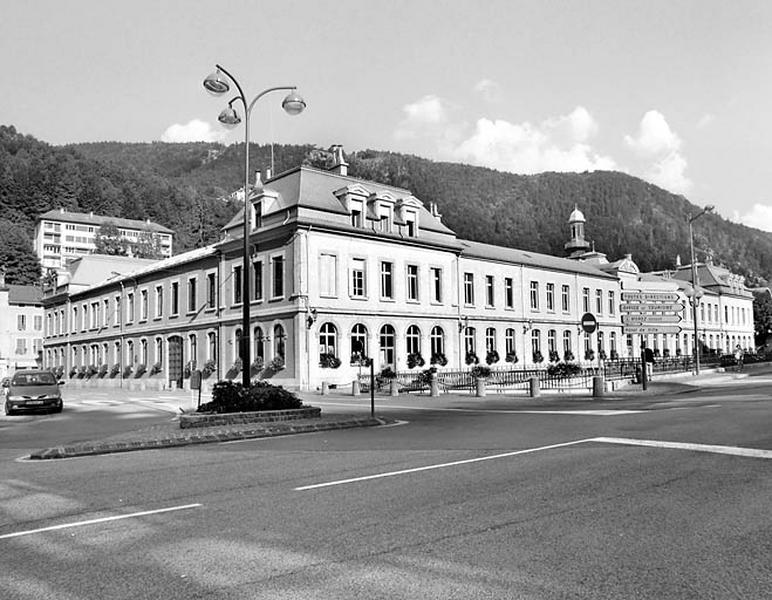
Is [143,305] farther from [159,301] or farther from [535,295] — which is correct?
[535,295]

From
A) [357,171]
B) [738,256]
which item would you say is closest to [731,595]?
[357,171]

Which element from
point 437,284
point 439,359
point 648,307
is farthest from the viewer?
point 437,284

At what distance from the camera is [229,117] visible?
18578mm

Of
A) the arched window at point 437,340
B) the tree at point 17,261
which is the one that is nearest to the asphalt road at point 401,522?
the arched window at point 437,340

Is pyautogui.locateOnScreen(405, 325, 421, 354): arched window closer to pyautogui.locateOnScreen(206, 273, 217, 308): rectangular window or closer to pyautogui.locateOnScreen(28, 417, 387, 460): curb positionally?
pyautogui.locateOnScreen(206, 273, 217, 308): rectangular window

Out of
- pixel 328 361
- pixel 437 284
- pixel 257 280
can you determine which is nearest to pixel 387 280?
pixel 437 284

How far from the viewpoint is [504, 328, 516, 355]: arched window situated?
50875 mm

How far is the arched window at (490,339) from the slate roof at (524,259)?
5.57 m

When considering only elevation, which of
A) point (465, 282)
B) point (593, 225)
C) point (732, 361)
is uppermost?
point (593, 225)

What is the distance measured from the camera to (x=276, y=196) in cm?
4122

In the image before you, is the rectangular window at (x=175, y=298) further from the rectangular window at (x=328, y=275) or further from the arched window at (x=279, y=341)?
the rectangular window at (x=328, y=275)

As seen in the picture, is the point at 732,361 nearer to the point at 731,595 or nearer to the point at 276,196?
the point at 276,196

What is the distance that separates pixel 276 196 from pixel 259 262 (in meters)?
4.36

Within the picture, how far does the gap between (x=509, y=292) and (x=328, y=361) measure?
2057cm
